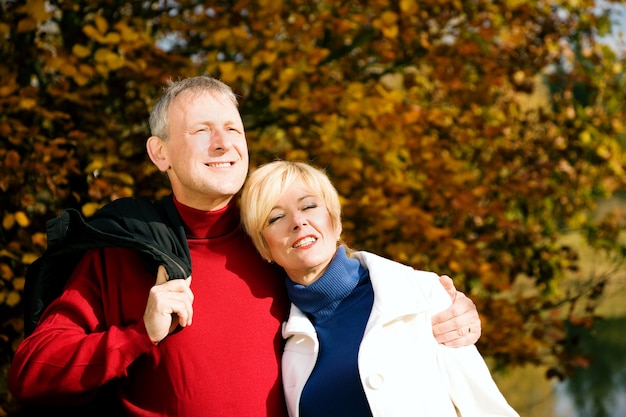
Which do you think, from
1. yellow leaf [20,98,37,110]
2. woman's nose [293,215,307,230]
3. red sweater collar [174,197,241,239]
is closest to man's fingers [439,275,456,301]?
woman's nose [293,215,307,230]

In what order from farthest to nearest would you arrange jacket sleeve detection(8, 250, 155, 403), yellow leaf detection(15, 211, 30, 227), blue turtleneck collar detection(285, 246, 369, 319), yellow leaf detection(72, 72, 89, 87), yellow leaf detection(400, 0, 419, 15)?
yellow leaf detection(400, 0, 419, 15), yellow leaf detection(72, 72, 89, 87), yellow leaf detection(15, 211, 30, 227), blue turtleneck collar detection(285, 246, 369, 319), jacket sleeve detection(8, 250, 155, 403)

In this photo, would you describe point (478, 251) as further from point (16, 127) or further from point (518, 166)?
point (16, 127)

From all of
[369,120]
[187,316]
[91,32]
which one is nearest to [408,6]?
[369,120]

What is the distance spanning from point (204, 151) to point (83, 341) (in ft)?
2.15

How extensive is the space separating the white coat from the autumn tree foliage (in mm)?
1606

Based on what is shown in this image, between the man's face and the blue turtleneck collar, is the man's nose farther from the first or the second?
the blue turtleneck collar

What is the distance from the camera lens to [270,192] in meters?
2.39

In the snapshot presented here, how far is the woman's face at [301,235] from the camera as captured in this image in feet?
7.67

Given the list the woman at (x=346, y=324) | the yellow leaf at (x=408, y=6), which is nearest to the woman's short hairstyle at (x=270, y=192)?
the woman at (x=346, y=324)

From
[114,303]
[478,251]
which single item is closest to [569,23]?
[478,251]

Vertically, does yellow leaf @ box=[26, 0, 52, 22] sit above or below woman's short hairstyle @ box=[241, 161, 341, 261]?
above

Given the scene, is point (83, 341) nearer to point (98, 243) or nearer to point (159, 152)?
point (98, 243)

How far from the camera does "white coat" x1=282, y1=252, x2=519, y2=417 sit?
2146 millimetres

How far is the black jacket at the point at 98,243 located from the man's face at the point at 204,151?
5.0 inches
